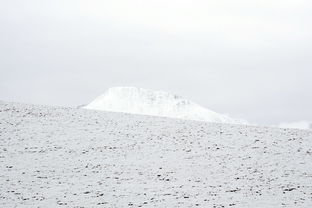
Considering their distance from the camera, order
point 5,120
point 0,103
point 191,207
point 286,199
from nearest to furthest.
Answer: point 191,207
point 286,199
point 5,120
point 0,103

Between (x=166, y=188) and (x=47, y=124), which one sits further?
(x=47, y=124)

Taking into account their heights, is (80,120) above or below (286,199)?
above

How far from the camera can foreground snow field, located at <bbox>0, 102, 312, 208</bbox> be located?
2322 centimetres

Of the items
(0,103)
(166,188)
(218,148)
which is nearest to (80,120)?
(0,103)

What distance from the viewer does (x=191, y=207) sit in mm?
21688

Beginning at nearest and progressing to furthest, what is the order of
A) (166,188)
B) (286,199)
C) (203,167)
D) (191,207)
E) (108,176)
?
(191,207) → (286,199) → (166,188) → (108,176) → (203,167)

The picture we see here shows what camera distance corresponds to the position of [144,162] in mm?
30016

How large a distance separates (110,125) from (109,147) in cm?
645

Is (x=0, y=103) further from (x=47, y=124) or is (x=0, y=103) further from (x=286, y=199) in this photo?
(x=286, y=199)

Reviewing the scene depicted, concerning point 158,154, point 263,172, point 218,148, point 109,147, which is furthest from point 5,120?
point 263,172

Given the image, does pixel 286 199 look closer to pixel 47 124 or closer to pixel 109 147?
pixel 109 147

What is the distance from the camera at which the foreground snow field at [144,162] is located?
2322cm

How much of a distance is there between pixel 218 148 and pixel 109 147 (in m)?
7.62

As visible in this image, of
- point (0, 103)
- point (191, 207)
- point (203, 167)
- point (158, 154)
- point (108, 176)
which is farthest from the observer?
point (0, 103)
